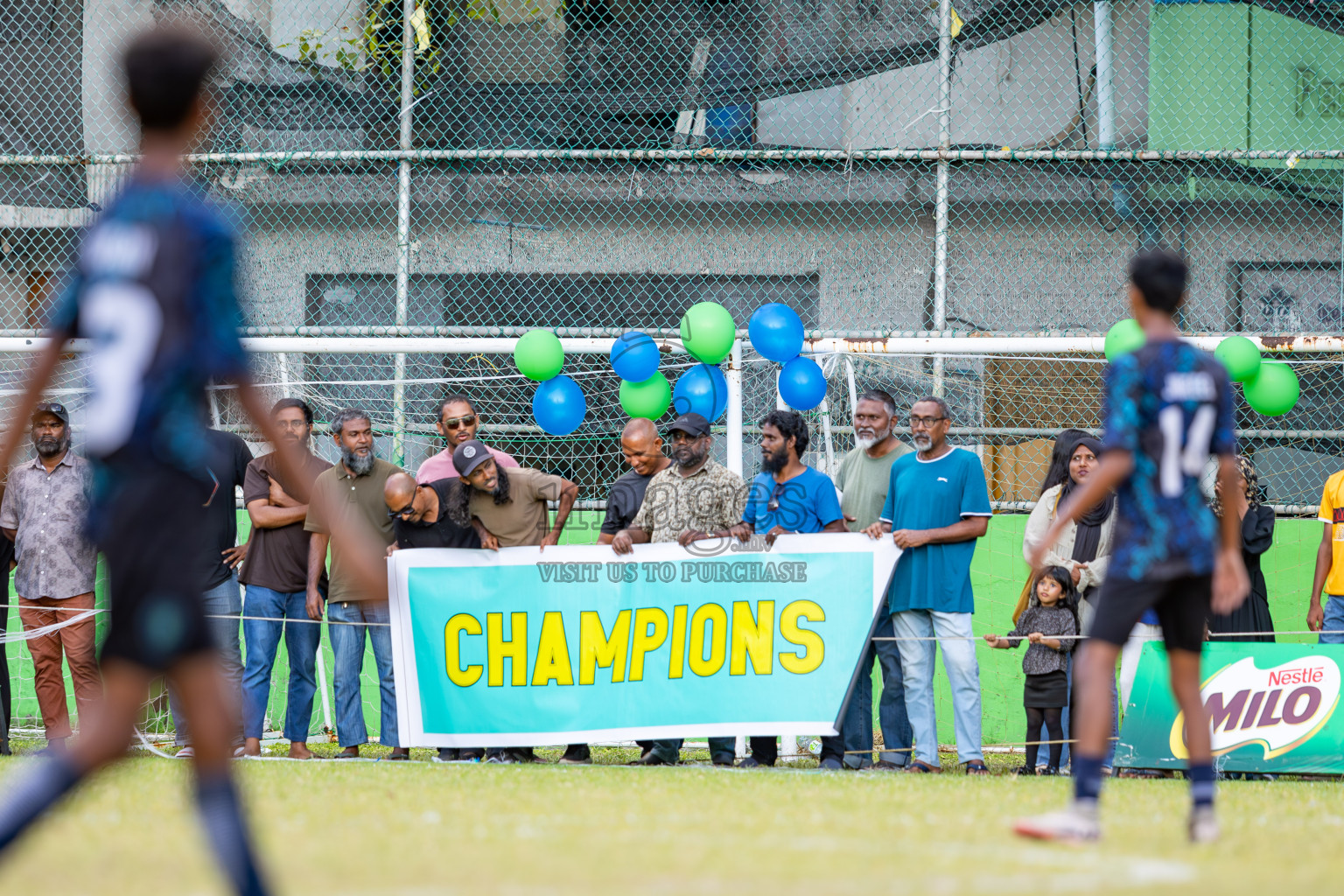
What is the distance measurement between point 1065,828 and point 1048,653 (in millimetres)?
4297

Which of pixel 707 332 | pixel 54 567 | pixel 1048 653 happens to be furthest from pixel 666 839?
pixel 54 567

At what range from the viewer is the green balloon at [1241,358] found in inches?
359

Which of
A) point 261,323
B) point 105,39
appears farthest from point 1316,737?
point 105,39

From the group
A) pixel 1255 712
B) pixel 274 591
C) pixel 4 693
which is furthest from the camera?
pixel 4 693

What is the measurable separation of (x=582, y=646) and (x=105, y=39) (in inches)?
314

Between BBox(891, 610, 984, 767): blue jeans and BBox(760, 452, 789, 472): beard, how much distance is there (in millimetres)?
1155

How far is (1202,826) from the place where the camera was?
186 inches

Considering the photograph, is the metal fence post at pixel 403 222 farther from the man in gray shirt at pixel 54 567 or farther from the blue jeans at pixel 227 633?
the man in gray shirt at pixel 54 567

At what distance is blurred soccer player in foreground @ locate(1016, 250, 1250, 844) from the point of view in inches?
191

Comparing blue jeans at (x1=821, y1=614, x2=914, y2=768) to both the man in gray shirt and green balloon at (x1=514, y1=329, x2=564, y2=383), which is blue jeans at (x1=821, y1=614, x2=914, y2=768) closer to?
green balloon at (x1=514, y1=329, x2=564, y2=383)

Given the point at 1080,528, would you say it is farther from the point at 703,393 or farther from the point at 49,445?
the point at 49,445

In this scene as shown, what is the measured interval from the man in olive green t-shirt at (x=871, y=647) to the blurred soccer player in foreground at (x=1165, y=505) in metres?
3.63

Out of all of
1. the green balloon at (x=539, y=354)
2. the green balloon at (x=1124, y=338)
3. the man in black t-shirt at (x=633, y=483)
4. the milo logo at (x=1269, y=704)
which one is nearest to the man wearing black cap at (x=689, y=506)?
the man in black t-shirt at (x=633, y=483)

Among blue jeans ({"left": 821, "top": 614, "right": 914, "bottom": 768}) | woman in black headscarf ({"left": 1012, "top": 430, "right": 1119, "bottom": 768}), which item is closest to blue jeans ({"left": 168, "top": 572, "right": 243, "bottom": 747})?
blue jeans ({"left": 821, "top": 614, "right": 914, "bottom": 768})
